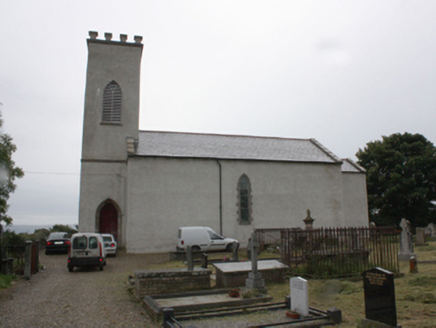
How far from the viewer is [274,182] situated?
26562 mm

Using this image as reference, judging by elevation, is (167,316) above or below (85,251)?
below

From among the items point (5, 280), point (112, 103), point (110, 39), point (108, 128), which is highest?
point (110, 39)

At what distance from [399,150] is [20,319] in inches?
1605

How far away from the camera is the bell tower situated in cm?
2473

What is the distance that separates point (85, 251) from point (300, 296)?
35.0 ft

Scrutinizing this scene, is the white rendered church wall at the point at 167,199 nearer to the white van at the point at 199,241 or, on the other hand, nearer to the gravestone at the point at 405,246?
the white van at the point at 199,241

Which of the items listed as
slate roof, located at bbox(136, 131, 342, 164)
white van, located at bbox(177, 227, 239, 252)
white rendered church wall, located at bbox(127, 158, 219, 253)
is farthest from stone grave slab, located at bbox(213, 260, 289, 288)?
slate roof, located at bbox(136, 131, 342, 164)

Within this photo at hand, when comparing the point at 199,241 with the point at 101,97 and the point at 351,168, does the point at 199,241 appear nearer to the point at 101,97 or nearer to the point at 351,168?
the point at 101,97

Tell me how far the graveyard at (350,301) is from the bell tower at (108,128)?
16.2m

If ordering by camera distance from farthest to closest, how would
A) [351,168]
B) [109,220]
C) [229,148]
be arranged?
1. [351,168]
2. [229,148]
3. [109,220]

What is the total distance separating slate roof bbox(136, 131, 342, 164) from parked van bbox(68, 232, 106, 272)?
9307 mm

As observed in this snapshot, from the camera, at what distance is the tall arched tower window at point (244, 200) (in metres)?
25.5

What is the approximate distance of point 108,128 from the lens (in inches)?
1022

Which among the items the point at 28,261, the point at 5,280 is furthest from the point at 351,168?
the point at 5,280
